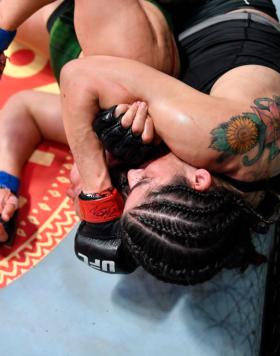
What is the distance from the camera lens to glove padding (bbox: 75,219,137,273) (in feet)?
2.94

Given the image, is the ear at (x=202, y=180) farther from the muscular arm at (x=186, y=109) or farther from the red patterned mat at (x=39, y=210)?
the red patterned mat at (x=39, y=210)

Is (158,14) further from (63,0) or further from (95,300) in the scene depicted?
(95,300)

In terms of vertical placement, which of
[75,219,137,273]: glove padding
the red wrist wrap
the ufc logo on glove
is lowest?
the ufc logo on glove

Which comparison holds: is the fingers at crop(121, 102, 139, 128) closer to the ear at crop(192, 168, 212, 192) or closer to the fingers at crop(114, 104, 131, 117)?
the fingers at crop(114, 104, 131, 117)

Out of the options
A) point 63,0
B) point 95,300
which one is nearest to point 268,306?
point 95,300

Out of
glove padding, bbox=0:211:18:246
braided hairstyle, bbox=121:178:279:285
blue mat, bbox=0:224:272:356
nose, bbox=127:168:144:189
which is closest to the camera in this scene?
braided hairstyle, bbox=121:178:279:285

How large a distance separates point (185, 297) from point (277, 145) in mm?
408

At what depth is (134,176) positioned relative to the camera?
886 millimetres

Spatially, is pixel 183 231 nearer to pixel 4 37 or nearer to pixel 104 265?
pixel 104 265

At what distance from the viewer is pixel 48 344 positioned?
100 cm

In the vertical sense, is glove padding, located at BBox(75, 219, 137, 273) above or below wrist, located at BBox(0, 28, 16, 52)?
below

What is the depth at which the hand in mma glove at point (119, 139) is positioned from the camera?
Answer: 846 mm

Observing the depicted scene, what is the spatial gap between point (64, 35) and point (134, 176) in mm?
521

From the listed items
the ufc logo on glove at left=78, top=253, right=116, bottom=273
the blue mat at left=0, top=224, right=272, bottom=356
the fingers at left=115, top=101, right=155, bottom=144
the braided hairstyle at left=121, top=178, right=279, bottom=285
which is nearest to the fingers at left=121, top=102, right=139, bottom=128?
the fingers at left=115, top=101, right=155, bottom=144
